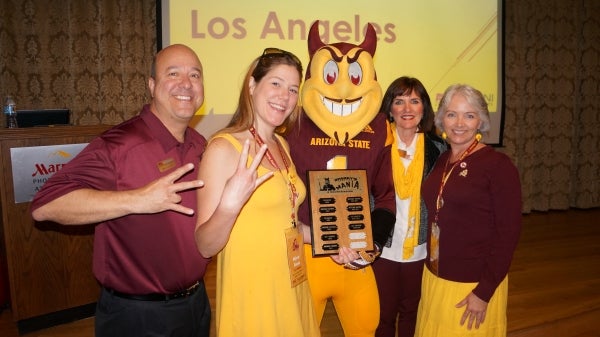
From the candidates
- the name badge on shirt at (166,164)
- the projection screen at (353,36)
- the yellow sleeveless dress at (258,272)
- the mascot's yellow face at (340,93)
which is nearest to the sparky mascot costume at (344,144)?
the mascot's yellow face at (340,93)

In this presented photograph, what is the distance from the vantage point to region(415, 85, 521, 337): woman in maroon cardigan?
1.85 meters

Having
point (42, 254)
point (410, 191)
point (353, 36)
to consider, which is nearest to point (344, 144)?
point (410, 191)

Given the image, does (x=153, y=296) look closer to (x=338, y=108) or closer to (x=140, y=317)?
(x=140, y=317)

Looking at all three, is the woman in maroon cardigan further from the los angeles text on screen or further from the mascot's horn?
the los angeles text on screen

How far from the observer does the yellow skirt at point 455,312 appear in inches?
74.9

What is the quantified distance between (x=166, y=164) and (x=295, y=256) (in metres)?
0.54

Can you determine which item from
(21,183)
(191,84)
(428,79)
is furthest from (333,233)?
(428,79)

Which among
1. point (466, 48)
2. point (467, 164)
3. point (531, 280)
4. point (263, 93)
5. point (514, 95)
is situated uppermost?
point (466, 48)

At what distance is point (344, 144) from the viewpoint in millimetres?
2117

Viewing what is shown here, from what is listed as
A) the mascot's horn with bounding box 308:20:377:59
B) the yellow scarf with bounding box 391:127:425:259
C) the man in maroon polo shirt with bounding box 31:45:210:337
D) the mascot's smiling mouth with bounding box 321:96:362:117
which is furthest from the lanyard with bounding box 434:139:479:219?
the man in maroon polo shirt with bounding box 31:45:210:337

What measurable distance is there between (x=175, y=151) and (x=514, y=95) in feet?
18.5

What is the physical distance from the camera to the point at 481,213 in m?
1.89

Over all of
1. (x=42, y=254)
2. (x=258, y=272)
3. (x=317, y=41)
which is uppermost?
(x=317, y=41)

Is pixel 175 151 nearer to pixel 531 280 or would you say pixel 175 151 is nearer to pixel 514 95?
pixel 531 280
